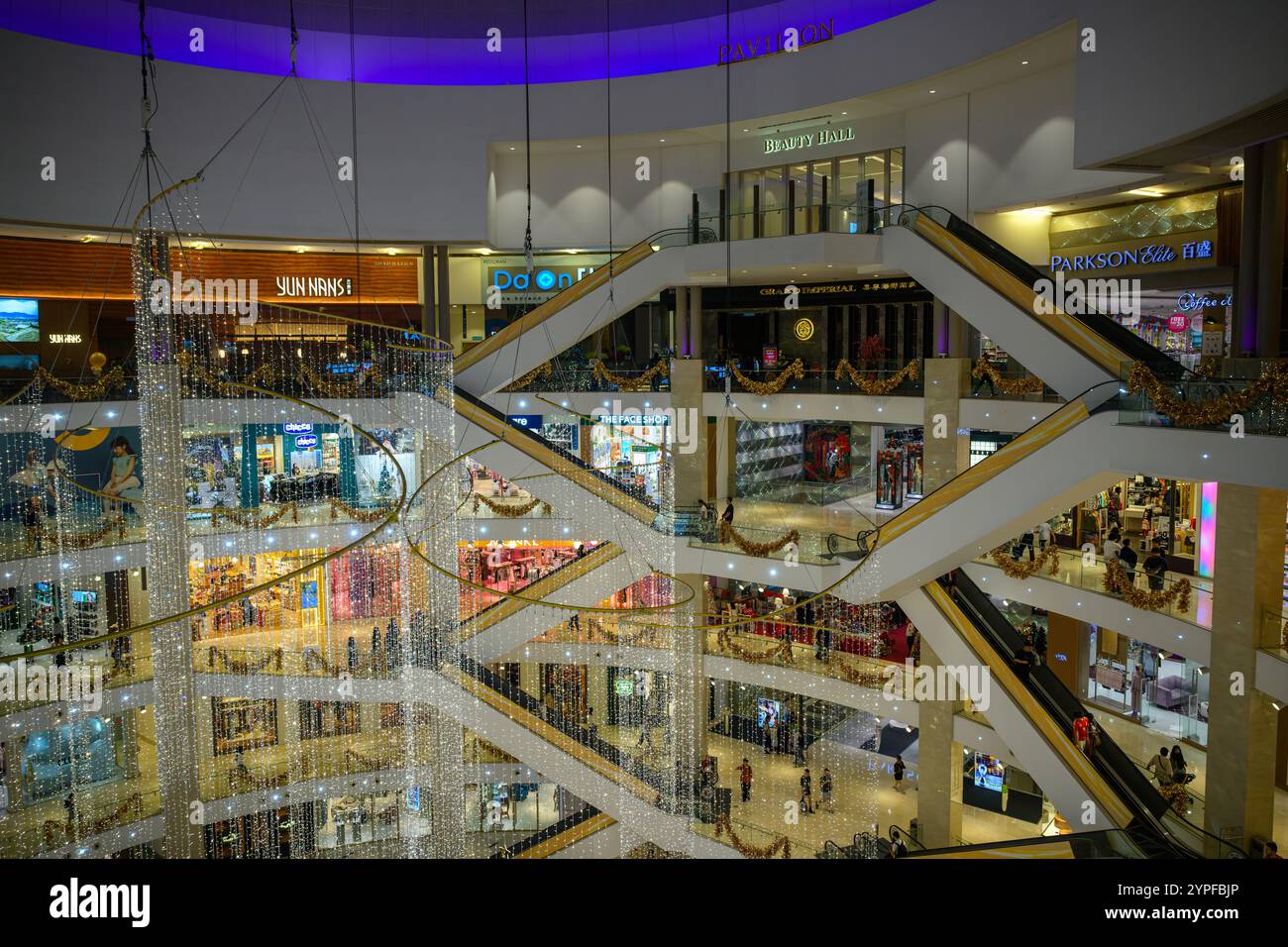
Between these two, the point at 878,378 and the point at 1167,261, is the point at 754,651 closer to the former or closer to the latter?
the point at 878,378

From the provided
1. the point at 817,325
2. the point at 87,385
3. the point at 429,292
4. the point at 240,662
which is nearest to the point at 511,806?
the point at 240,662

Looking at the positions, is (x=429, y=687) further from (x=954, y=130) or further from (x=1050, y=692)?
(x=954, y=130)

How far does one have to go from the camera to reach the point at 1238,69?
846cm

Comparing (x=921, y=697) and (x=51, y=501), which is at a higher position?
(x=51, y=501)

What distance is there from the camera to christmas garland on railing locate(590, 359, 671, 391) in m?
17.9

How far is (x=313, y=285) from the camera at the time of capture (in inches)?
842

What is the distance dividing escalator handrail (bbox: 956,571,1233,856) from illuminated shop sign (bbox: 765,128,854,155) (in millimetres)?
8662

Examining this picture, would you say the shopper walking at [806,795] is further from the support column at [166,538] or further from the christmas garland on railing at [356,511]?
the support column at [166,538]

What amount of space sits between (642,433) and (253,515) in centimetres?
868

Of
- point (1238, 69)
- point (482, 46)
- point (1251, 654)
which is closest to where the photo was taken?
point (1238, 69)

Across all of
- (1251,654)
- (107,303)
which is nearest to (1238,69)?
(1251,654)

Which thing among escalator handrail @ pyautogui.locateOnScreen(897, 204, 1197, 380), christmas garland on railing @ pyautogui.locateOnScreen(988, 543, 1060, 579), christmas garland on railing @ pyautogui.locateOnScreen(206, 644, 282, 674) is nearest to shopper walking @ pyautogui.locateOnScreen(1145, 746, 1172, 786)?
christmas garland on railing @ pyautogui.locateOnScreen(988, 543, 1060, 579)

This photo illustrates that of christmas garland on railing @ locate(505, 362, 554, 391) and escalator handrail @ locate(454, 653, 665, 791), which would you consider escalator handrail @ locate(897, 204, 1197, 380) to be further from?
escalator handrail @ locate(454, 653, 665, 791)
